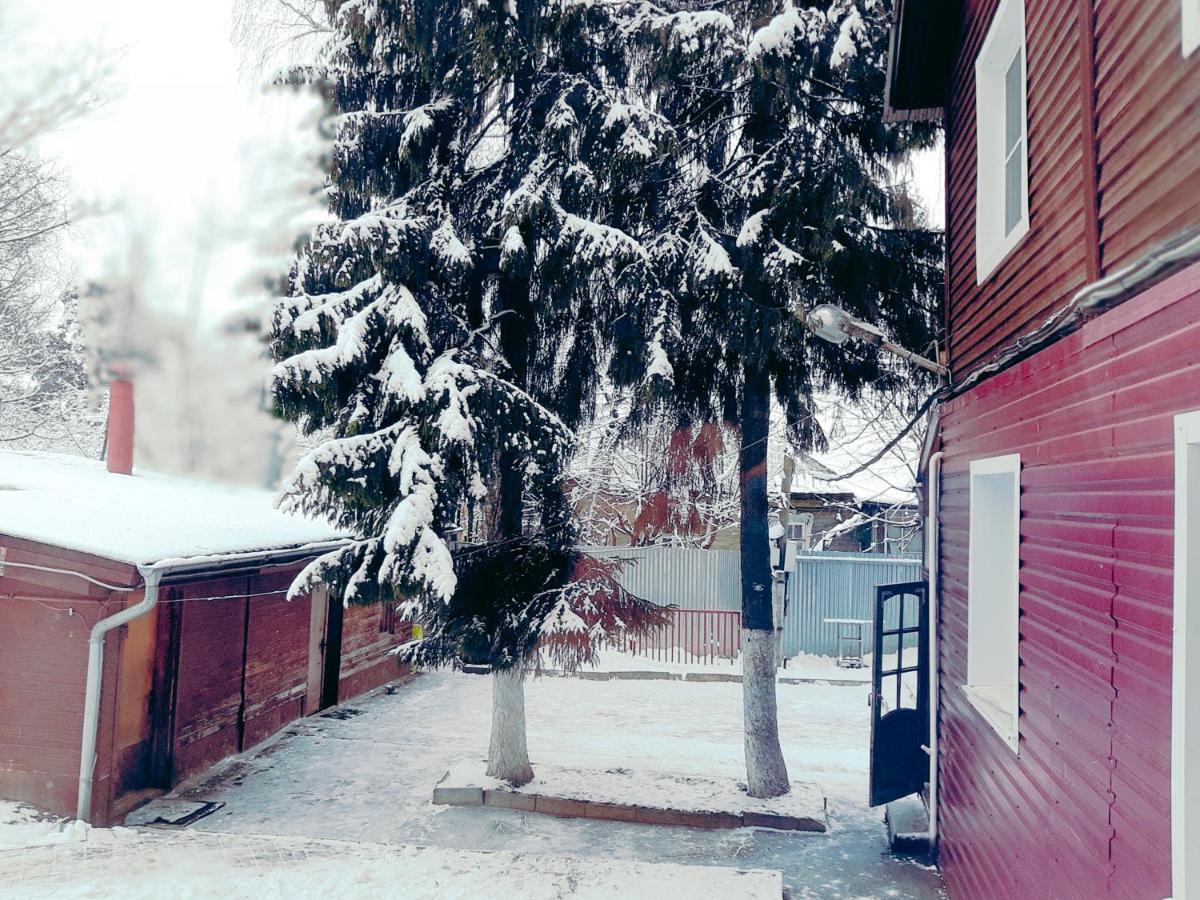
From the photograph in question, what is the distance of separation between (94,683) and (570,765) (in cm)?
478

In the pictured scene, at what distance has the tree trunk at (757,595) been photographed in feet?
28.2

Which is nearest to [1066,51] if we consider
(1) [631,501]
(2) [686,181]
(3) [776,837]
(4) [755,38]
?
(4) [755,38]

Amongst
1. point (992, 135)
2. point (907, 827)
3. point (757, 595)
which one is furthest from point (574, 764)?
point (992, 135)

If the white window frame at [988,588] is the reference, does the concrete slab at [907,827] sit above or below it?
below

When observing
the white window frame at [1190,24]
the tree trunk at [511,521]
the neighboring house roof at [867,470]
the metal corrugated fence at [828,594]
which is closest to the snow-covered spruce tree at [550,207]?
the tree trunk at [511,521]

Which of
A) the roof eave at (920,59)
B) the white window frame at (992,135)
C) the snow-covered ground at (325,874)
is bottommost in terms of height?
the snow-covered ground at (325,874)

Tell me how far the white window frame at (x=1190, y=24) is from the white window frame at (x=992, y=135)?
2.32 meters

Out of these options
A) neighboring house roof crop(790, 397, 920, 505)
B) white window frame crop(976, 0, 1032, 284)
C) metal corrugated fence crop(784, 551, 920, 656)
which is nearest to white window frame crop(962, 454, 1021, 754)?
white window frame crop(976, 0, 1032, 284)

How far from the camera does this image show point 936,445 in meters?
7.27

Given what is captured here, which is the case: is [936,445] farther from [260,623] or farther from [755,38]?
[260,623]

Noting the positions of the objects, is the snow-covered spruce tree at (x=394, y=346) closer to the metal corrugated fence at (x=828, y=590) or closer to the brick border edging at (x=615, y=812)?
the brick border edging at (x=615, y=812)

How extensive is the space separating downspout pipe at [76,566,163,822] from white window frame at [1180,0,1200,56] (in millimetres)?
7730

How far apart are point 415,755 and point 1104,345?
8.69m

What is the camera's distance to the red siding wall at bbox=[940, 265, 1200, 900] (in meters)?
2.80
